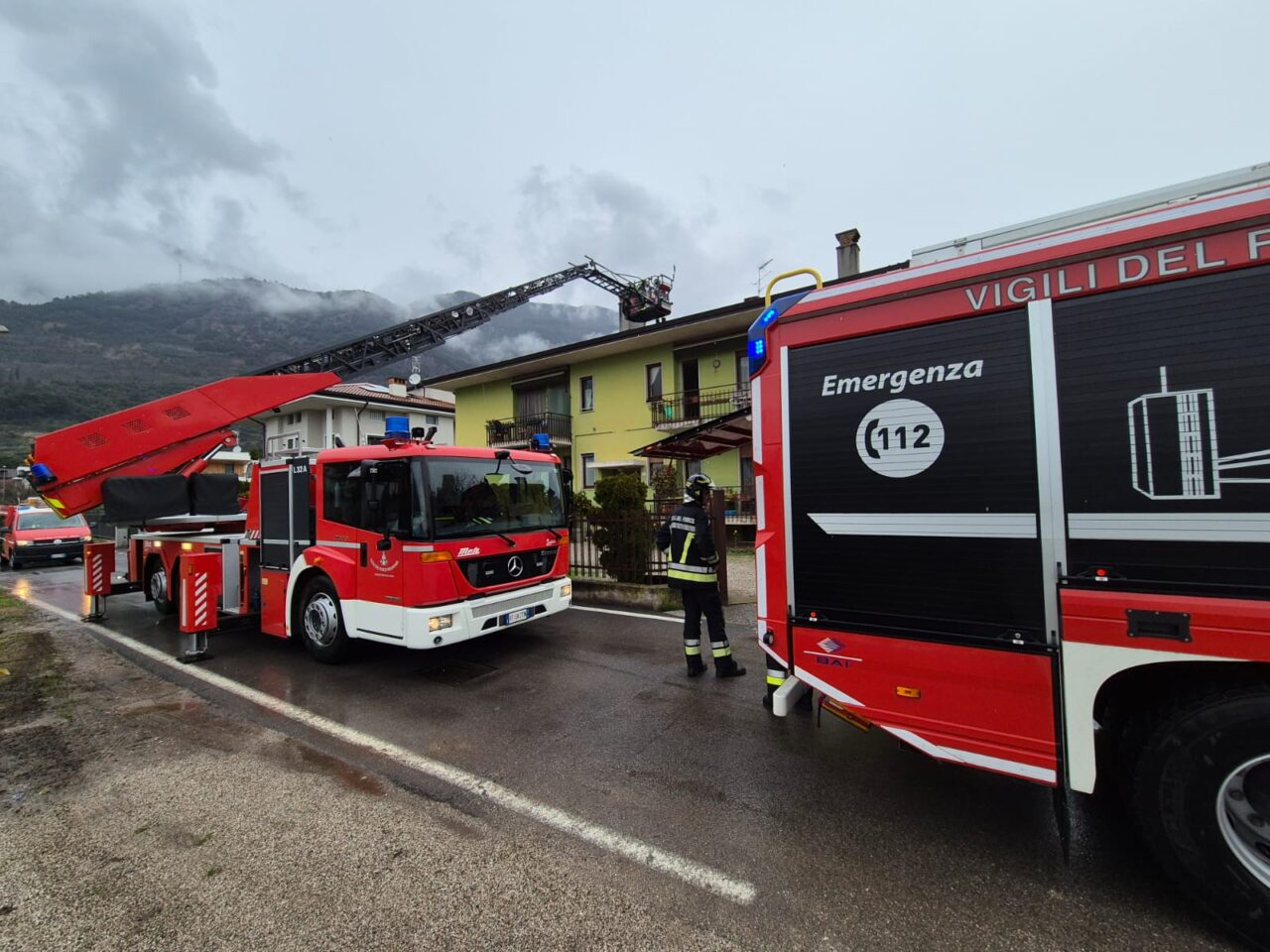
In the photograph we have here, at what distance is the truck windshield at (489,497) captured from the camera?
5.45m

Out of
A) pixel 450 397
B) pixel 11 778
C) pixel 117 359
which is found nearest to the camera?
pixel 11 778

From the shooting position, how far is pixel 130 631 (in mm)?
7816

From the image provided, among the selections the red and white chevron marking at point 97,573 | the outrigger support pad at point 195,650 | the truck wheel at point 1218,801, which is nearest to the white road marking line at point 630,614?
the outrigger support pad at point 195,650

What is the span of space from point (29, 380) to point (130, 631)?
92313 millimetres

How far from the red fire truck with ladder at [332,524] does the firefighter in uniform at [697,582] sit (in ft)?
5.62

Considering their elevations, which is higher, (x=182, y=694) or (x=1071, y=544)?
(x=1071, y=544)

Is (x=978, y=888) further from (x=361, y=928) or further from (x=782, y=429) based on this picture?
(x=361, y=928)

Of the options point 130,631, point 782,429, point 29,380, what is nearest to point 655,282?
point 130,631

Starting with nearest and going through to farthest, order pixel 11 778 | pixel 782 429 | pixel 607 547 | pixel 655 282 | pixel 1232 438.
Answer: pixel 1232 438 < pixel 782 429 < pixel 11 778 < pixel 607 547 < pixel 655 282

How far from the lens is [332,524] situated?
230 inches

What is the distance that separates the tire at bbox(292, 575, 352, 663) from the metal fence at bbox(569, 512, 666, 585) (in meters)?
3.70

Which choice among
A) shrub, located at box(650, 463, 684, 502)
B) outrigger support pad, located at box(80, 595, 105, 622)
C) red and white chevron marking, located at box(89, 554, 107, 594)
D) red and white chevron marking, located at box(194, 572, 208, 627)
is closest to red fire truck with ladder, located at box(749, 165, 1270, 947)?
red and white chevron marking, located at box(194, 572, 208, 627)

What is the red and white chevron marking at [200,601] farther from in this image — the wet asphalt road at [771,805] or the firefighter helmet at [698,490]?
the firefighter helmet at [698,490]

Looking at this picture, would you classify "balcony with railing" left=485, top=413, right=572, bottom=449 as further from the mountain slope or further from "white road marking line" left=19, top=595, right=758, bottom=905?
"white road marking line" left=19, top=595, right=758, bottom=905
